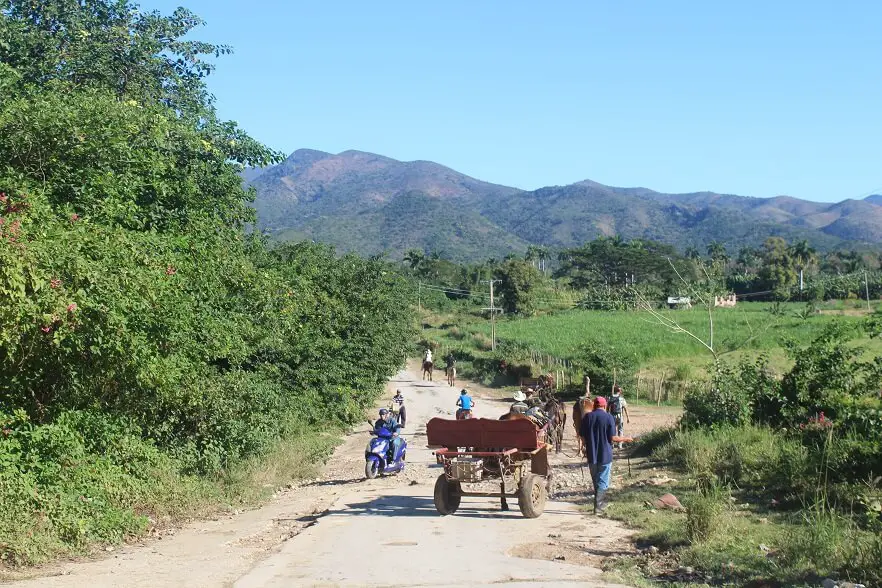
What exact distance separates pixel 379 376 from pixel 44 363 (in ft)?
67.3

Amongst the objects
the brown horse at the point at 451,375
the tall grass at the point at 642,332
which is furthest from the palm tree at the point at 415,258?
the brown horse at the point at 451,375

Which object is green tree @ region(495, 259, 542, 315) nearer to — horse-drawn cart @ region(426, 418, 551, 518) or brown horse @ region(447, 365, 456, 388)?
brown horse @ region(447, 365, 456, 388)

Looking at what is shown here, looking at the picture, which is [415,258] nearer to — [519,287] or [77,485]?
[519,287]

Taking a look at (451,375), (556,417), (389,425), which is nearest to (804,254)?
(451,375)

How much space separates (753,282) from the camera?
343 feet

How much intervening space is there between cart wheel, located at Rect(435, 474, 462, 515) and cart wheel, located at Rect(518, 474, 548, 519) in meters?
0.90

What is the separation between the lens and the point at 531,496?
11844 millimetres

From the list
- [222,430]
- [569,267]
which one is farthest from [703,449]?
[569,267]

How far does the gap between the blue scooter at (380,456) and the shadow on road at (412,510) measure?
2567 mm

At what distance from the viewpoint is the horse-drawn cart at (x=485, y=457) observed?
1200cm

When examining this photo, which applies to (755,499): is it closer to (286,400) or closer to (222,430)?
(222,430)

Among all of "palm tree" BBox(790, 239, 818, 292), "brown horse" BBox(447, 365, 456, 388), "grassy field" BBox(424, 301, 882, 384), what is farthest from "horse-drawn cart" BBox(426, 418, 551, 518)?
"palm tree" BBox(790, 239, 818, 292)

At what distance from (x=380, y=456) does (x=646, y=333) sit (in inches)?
1905

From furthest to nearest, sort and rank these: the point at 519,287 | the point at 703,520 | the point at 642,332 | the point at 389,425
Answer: the point at 519,287, the point at 642,332, the point at 389,425, the point at 703,520
